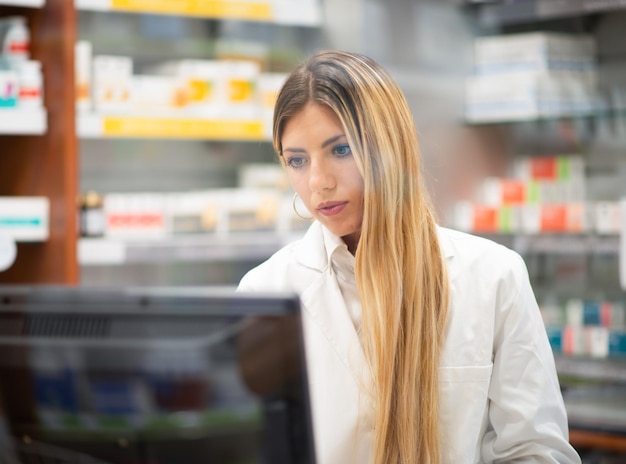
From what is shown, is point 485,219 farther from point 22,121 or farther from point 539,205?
point 22,121

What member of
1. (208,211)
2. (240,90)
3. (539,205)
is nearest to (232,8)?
(240,90)

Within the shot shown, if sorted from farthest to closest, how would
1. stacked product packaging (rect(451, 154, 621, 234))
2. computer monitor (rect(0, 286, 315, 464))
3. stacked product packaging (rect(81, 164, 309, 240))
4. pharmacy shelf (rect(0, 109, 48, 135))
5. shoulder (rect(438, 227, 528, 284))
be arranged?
stacked product packaging (rect(81, 164, 309, 240)), stacked product packaging (rect(451, 154, 621, 234)), pharmacy shelf (rect(0, 109, 48, 135)), shoulder (rect(438, 227, 528, 284)), computer monitor (rect(0, 286, 315, 464))

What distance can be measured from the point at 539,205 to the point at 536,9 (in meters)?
0.73

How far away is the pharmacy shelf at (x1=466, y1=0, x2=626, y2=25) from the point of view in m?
3.36

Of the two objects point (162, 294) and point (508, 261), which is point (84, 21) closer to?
point (508, 261)

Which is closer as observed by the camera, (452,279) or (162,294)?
(162,294)

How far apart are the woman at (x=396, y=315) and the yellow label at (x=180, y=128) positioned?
2083 millimetres

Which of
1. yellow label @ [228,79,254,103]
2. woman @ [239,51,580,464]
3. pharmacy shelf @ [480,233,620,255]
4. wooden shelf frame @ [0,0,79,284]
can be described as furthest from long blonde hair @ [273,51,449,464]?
yellow label @ [228,79,254,103]

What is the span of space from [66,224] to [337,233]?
1852mm

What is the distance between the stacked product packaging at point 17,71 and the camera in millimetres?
3092

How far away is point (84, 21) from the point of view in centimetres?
385

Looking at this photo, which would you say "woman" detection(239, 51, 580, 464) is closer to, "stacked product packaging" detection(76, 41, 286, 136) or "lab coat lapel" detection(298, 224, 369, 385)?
"lab coat lapel" detection(298, 224, 369, 385)

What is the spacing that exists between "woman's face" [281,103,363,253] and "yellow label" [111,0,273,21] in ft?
7.51

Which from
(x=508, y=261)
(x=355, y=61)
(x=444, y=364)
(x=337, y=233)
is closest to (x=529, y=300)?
(x=508, y=261)
